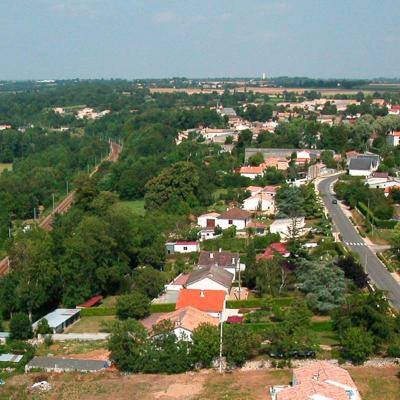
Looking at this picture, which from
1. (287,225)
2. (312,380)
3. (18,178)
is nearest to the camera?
(312,380)

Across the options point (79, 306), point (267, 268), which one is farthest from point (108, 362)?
point (267, 268)

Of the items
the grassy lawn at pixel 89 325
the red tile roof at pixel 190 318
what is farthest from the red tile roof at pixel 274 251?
the grassy lawn at pixel 89 325

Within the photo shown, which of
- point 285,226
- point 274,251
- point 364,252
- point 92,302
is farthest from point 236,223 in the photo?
point 92,302

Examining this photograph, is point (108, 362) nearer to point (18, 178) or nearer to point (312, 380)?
point (312, 380)

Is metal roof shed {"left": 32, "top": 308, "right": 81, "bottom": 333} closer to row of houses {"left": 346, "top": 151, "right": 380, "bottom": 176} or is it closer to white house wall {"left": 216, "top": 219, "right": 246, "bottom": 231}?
white house wall {"left": 216, "top": 219, "right": 246, "bottom": 231}

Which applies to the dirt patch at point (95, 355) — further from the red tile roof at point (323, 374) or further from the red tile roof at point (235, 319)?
the red tile roof at point (323, 374)

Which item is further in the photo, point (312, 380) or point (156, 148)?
point (156, 148)
